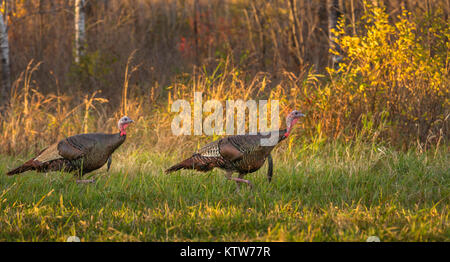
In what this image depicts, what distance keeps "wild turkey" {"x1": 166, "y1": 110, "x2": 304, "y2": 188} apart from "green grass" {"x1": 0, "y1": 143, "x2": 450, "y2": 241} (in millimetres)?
235

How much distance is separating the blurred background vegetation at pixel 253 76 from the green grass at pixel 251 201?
64 centimetres

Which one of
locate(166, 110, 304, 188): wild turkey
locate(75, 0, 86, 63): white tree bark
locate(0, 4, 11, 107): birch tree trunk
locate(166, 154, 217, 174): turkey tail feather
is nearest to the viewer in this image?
locate(166, 110, 304, 188): wild turkey

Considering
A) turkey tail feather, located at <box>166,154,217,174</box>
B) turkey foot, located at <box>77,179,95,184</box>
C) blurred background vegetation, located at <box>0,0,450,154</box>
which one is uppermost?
blurred background vegetation, located at <box>0,0,450,154</box>

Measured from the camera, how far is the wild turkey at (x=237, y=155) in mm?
5113

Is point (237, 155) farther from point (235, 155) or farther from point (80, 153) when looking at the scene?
point (80, 153)

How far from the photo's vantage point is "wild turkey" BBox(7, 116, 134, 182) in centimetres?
Answer: 532

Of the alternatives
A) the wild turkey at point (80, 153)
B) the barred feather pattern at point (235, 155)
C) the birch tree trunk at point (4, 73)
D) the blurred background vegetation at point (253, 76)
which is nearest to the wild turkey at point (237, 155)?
the barred feather pattern at point (235, 155)

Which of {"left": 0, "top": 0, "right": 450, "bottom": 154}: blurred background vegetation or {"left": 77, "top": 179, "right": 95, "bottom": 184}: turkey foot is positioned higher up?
{"left": 0, "top": 0, "right": 450, "bottom": 154}: blurred background vegetation

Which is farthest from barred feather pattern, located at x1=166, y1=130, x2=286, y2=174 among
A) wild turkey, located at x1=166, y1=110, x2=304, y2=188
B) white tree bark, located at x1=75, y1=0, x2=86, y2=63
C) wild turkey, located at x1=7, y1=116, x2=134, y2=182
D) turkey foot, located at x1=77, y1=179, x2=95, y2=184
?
white tree bark, located at x1=75, y1=0, x2=86, y2=63

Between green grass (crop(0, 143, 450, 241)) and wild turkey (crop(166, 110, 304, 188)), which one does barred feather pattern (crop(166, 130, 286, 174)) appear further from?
green grass (crop(0, 143, 450, 241))

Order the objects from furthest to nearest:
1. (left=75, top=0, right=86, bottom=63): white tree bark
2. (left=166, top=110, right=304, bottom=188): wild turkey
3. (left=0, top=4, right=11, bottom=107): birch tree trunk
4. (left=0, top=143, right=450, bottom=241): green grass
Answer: (left=75, top=0, right=86, bottom=63): white tree bark, (left=0, top=4, right=11, bottom=107): birch tree trunk, (left=166, top=110, right=304, bottom=188): wild turkey, (left=0, top=143, right=450, bottom=241): green grass

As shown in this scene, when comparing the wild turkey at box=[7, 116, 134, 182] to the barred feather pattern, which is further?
the wild turkey at box=[7, 116, 134, 182]

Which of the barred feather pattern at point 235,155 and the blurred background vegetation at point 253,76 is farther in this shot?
the blurred background vegetation at point 253,76

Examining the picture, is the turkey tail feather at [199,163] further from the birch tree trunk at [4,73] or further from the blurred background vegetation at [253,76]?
the birch tree trunk at [4,73]
